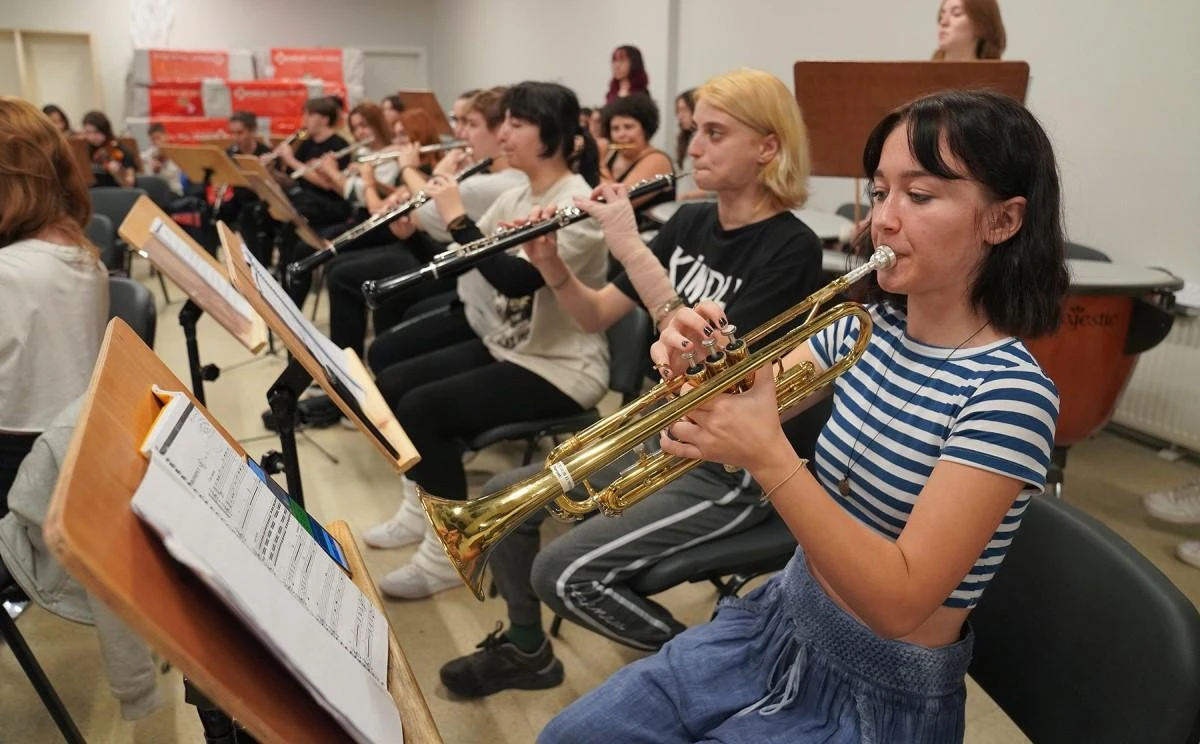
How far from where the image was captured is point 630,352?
227 centimetres

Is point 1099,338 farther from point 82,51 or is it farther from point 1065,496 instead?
point 82,51

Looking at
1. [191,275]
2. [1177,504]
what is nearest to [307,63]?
[191,275]

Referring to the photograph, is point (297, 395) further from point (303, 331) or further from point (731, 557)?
point (731, 557)

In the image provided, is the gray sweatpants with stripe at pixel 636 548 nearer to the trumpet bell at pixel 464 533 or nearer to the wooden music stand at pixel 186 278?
the trumpet bell at pixel 464 533

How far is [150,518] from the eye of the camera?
23.0 inches

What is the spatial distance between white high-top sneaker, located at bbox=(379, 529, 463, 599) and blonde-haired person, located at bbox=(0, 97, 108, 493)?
0.90 meters

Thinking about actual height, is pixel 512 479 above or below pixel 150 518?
below

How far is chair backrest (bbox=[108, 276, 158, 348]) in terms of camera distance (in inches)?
78.5

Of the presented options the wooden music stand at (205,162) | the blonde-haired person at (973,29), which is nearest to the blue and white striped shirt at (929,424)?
the blonde-haired person at (973,29)

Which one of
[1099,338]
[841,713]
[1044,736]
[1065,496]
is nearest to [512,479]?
[841,713]

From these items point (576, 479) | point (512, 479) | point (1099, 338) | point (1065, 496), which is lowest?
point (1065, 496)

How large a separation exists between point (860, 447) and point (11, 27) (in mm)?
12316

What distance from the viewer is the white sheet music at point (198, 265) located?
1812 millimetres

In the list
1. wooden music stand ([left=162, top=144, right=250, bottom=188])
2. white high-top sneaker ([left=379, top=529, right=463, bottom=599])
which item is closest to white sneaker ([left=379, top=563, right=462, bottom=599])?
white high-top sneaker ([left=379, top=529, right=463, bottom=599])
